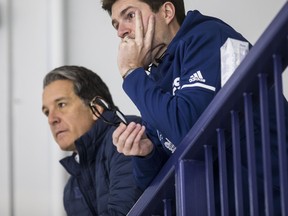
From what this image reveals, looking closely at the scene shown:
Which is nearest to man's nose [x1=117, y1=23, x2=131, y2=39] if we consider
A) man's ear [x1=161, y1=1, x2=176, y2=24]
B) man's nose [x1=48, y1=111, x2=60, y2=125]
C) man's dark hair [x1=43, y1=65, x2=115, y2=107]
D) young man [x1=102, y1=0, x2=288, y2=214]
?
young man [x1=102, y1=0, x2=288, y2=214]

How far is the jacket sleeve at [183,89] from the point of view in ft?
6.90

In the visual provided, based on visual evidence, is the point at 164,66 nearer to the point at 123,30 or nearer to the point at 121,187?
the point at 123,30

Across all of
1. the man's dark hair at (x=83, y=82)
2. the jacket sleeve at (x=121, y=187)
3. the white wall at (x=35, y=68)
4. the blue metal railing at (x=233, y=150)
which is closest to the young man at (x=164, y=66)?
the blue metal railing at (x=233, y=150)

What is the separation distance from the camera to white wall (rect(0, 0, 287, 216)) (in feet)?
14.2

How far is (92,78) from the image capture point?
11.7 feet

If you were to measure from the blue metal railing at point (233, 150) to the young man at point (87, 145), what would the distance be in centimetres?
46

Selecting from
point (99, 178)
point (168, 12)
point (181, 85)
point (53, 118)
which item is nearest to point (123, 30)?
point (168, 12)

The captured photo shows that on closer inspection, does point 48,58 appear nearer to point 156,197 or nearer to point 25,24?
point 25,24

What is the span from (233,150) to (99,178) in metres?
1.33

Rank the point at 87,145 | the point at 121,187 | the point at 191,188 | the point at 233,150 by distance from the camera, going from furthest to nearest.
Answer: the point at 87,145 → the point at 121,187 → the point at 191,188 → the point at 233,150

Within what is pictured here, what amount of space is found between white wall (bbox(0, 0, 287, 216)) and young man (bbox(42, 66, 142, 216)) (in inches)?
28.5

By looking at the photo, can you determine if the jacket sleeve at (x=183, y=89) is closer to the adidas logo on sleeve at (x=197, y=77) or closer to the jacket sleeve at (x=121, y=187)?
the adidas logo on sleeve at (x=197, y=77)

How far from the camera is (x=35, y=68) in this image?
14.4 ft

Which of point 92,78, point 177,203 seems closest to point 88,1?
point 92,78
